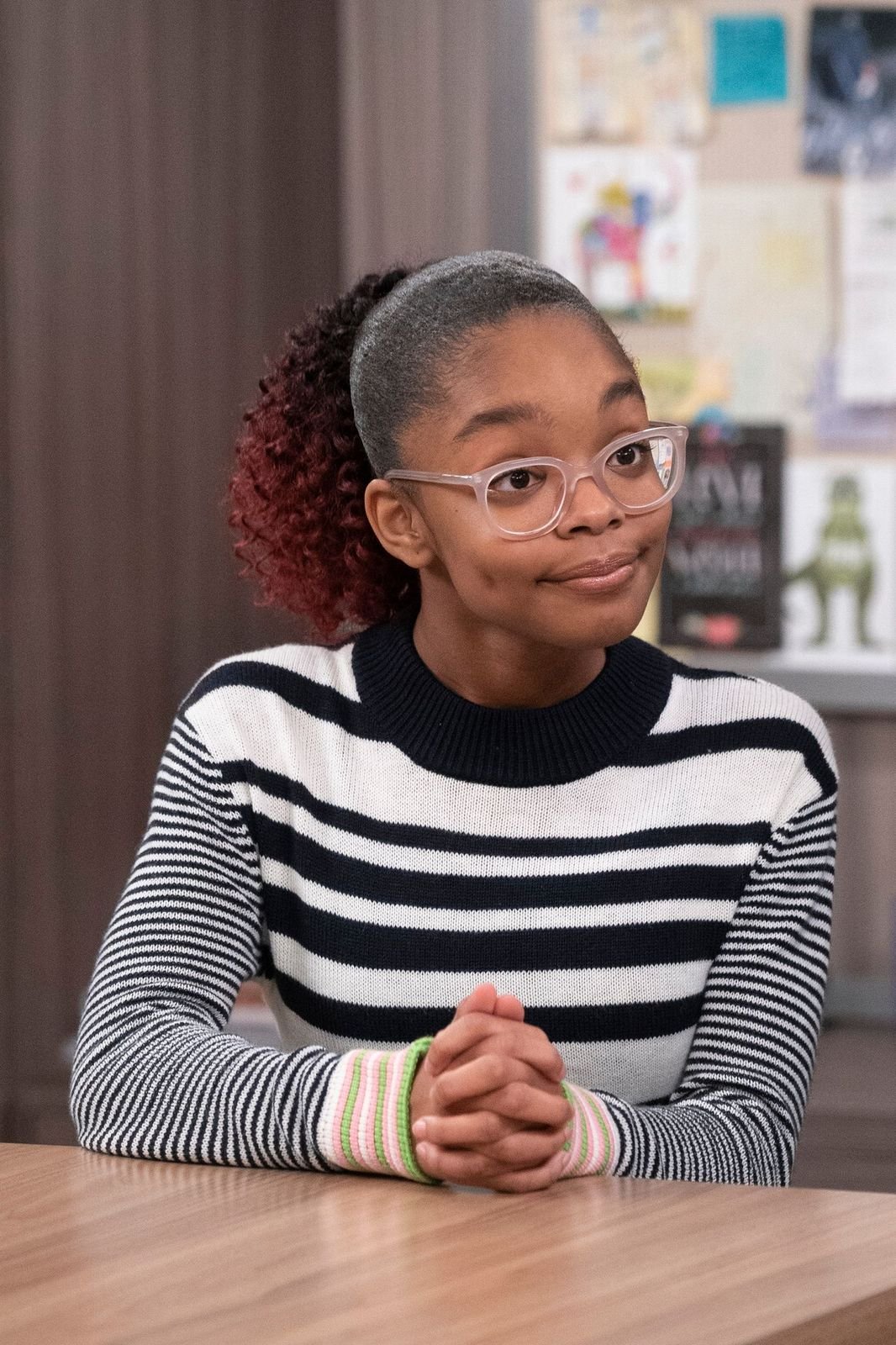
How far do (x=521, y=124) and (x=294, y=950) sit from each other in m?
1.44

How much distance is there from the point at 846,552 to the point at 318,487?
1090 millimetres

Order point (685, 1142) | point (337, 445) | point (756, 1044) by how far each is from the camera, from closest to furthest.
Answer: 1. point (685, 1142)
2. point (756, 1044)
3. point (337, 445)

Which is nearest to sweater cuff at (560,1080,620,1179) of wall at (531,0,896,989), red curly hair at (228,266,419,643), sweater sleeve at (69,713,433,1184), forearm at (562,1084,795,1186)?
forearm at (562,1084,795,1186)

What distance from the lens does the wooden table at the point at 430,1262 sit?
2.74ft

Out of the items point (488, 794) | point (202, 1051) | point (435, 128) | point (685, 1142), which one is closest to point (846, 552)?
point (435, 128)

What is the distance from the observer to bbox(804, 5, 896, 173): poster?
7.75 ft

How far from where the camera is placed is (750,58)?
2.42m

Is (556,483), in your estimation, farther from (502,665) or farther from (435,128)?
(435,128)

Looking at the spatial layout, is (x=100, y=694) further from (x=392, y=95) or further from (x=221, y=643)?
(x=392, y=95)

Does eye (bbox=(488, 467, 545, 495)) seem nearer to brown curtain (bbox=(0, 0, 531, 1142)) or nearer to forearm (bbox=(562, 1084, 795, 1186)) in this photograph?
forearm (bbox=(562, 1084, 795, 1186))

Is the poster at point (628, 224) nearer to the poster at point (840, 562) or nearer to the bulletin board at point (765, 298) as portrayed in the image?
the bulletin board at point (765, 298)

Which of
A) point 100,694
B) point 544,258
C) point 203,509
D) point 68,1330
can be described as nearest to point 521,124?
point 544,258

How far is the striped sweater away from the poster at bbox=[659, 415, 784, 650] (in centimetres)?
98

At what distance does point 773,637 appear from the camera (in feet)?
8.12
